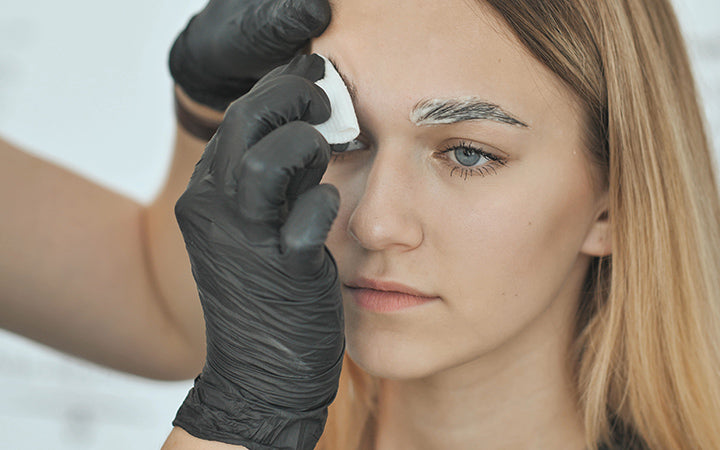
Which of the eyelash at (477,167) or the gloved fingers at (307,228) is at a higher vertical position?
the eyelash at (477,167)

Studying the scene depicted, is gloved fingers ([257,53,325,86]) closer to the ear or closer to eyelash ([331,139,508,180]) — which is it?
eyelash ([331,139,508,180])

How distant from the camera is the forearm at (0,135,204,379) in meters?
1.36

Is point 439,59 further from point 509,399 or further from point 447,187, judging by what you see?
point 509,399

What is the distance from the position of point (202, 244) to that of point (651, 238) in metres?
0.73

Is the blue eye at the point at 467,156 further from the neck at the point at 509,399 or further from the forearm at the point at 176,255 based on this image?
the forearm at the point at 176,255

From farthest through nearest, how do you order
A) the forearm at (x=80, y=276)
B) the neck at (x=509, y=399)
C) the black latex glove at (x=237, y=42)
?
1. the forearm at (x=80, y=276)
2. the neck at (x=509, y=399)
3. the black latex glove at (x=237, y=42)

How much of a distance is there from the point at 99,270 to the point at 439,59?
2.95 ft

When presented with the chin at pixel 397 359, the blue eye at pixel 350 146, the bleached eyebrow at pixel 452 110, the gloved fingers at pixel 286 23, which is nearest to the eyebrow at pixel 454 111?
the bleached eyebrow at pixel 452 110

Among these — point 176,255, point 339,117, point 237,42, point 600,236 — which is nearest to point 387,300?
point 339,117

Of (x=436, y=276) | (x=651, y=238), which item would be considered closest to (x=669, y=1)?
(x=651, y=238)

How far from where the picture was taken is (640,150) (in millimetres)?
1097

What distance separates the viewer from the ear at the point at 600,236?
1.14 meters

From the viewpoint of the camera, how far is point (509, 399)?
118 cm

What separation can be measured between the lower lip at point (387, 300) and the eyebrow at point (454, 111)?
0.83 feet
